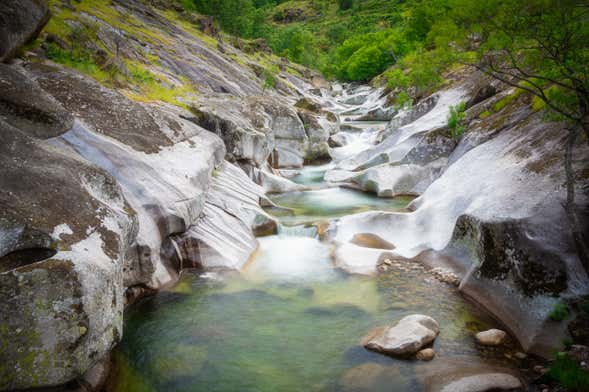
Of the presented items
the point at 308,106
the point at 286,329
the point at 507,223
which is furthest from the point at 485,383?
the point at 308,106

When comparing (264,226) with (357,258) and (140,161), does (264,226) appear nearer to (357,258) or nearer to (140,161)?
(357,258)

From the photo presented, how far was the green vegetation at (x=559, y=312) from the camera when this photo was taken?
8.97 metres

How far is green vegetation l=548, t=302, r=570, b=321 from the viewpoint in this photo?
29.4 ft

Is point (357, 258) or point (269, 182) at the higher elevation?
point (357, 258)

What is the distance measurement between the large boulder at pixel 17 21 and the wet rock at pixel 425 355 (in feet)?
53.4

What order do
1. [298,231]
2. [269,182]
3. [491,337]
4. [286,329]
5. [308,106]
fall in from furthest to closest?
[308,106]
[269,182]
[298,231]
[286,329]
[491,337]

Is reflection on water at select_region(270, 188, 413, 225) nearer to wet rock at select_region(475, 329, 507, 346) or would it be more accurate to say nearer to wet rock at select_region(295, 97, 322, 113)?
wet rock at select_region(475, 329, 507, 346)

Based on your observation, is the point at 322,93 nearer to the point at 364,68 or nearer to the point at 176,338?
the point at 364,68

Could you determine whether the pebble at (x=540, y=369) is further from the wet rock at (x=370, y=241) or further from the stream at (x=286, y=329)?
the wet rock at (x=370, y=241)

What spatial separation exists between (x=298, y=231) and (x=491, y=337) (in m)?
10.2

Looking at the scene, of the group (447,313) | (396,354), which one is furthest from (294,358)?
(447,313)

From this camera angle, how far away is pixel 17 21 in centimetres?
1351

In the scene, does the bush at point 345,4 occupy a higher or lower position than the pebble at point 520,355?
higher

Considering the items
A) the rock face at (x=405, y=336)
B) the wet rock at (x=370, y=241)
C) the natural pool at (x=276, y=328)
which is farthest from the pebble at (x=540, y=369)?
the wet rock at (x=370, y=241)
